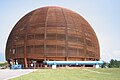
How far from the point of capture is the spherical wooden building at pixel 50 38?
58719 mm

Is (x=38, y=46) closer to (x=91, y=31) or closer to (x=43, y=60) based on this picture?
(x=43, y=60)

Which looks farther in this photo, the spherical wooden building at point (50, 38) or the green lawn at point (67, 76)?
the spherical wooden building at point (50, 38)

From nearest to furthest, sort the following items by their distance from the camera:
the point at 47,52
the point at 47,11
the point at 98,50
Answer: the point at 47,52 < the point at 47,11 < the point at 98,50

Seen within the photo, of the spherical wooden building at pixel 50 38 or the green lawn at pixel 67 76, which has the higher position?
the spherical wooden building at pixel 50 38

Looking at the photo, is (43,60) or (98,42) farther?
(98,42)

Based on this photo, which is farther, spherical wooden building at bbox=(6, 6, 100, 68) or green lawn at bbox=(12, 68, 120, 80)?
spherical wooden building at bbox=(6, 6, 100, 68)

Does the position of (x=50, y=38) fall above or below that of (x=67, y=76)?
above

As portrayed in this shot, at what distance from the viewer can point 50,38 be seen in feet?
193

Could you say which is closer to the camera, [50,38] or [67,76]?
[67,76]

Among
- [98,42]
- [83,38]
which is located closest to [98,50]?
[98,42]

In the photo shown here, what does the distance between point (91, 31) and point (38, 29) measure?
14405mm

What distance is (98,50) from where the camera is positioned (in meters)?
69.5

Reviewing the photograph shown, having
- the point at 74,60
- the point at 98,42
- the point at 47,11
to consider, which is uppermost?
the point at 47,11

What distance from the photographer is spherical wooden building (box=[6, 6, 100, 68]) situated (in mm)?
58719
